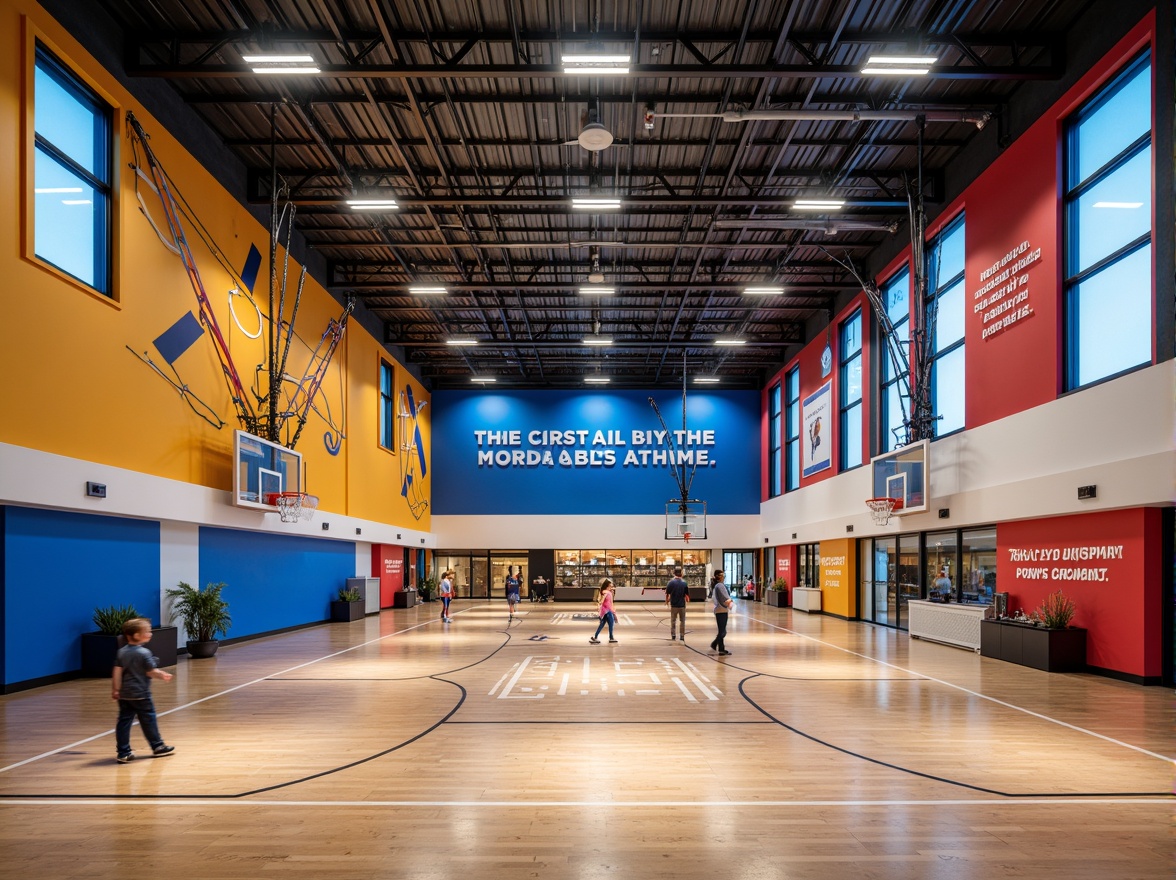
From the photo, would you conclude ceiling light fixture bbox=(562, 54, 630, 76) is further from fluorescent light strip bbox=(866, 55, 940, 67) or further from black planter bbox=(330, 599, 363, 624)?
black planter bbox=(330, 599, 363, 624)

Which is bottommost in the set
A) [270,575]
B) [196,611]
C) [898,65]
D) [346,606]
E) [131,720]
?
[346,606]

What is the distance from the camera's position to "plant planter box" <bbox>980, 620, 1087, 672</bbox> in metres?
13.6

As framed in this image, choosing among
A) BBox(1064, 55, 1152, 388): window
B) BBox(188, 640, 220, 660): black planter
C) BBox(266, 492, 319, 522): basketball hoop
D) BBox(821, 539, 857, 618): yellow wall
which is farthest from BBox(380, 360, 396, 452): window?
BBox(1064, 55, 1152, 388): window

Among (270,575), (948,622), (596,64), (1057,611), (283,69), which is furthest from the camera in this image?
(270,575)

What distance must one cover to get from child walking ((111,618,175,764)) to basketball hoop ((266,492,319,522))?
10493mm

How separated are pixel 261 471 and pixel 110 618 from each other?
16.9 feet

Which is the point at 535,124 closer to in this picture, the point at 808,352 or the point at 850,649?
the point at 850,649

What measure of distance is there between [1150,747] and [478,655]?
11282mm

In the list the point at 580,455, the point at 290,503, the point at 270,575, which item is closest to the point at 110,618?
the point at 290,503

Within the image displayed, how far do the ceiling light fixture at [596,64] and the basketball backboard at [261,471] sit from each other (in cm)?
973

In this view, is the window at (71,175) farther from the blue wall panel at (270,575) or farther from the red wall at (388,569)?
the red wall at (388,569)

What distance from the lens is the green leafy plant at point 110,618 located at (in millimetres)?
13227

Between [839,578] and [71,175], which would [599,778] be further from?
[839,578]

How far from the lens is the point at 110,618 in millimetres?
13312
